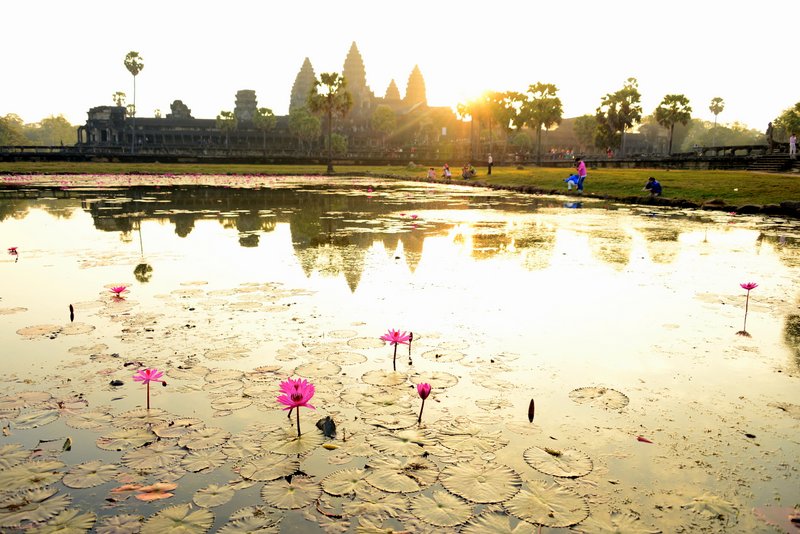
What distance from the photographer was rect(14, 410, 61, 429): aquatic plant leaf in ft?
10.8

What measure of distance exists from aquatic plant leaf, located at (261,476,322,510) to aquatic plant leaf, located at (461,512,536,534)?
758mm

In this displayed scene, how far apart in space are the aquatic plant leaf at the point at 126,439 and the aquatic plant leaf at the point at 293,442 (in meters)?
0.70

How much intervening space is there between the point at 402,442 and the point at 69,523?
167cm

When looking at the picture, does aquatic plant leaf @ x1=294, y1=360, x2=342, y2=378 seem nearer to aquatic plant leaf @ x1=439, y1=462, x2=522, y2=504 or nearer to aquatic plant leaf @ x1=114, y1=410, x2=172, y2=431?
aquatic plant leaf @ x1=114, y1=410, x2=172, y2=431

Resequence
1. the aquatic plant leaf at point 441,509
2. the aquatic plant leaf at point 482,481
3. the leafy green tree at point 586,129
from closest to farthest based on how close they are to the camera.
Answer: the aquatic plant leaf at point 441,509 → the aquatic plant leaf at point 482,481 → the leafy green tree at point 586,129

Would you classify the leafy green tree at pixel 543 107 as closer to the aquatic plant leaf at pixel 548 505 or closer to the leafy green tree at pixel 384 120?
the leafy green tree at pixel 384 120

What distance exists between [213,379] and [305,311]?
1.80 metres

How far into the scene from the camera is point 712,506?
8.58ft

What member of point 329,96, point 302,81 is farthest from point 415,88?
point 329,96

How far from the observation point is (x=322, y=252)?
30.2ft

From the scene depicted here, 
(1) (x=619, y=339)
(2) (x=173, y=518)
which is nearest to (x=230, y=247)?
(1) (x=619, y=339)

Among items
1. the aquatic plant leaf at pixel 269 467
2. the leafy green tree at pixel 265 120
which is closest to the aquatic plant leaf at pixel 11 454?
the aquatic plant leaf at pixel 269 467

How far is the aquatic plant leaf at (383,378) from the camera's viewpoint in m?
4.00

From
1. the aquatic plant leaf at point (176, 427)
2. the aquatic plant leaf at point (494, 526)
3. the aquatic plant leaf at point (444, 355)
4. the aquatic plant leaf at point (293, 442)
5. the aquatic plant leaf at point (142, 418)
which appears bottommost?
the aquatic plant leaf at point (494, 526)
